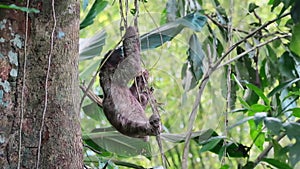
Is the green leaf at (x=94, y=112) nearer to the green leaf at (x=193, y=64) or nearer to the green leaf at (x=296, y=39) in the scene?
the green leaf at (x=193, y=64)

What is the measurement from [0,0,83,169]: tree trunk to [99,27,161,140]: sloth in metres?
0.05

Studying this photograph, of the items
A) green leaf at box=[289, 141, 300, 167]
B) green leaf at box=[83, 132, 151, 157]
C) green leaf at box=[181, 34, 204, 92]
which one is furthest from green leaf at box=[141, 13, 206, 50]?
green leaf at box=[289, 141, 300, 167]

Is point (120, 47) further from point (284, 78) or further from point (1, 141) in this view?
point (284, 78)

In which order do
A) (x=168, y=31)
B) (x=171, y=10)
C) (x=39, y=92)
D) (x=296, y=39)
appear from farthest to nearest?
1. (x=171, y=10)
2. (x=296, y=39)
3. (x=168, y=31)
4. (x=39, y=92)

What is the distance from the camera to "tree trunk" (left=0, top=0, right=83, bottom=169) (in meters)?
0.60

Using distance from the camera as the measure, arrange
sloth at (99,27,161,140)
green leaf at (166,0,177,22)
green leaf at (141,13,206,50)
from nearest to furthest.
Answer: sloth at (99,27,161,140)
green leaf at (141,13,206,50)
green leaf at (166,0,177,22)

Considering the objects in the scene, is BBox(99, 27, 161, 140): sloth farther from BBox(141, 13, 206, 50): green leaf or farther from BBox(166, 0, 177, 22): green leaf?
BBox(166, 0, 177, 22): green leaf

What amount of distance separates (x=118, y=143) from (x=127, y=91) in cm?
30

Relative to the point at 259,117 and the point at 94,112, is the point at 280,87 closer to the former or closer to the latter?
the point at 259,117

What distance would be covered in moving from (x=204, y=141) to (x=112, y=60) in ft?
1.25

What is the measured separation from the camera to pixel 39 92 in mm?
620

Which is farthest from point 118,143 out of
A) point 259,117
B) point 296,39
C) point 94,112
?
point 296,39

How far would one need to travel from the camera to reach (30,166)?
600mm

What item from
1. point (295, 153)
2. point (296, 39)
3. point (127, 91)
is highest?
point (296, 39)
